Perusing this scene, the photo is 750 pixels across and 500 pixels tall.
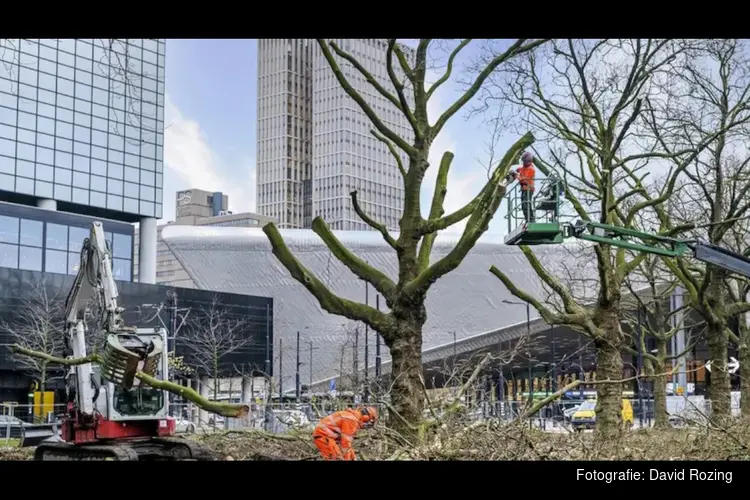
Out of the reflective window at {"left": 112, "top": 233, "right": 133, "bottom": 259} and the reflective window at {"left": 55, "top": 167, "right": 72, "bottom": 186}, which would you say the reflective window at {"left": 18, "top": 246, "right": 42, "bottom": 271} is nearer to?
the reflective window at {"left": 55, "top": 167, "right": 72, "bottom": 186}

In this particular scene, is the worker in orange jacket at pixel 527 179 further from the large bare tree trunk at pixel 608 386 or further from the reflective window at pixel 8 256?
the reflective window at pixel 8 256

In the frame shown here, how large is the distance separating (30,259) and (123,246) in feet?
21.9

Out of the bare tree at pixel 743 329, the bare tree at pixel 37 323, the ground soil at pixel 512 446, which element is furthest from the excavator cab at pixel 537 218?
the bare tree at pixel 37 323

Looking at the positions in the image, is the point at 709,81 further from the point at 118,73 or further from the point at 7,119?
the point at 7,119

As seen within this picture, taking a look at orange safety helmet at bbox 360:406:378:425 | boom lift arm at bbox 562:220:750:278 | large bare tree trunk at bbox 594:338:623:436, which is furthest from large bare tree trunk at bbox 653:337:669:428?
orange safety helmet at bbox 360:406:378:425

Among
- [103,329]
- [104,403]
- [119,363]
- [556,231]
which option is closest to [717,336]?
[556,231]

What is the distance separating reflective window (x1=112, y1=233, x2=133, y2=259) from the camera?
55.2m

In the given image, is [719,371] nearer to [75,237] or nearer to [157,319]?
[157,319]

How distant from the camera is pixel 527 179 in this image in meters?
13.3

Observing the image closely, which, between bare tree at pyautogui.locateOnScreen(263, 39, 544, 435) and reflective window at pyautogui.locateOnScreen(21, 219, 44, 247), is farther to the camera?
reflective window at pyautogui.locateOnScreen(21, 219, 44, 247)

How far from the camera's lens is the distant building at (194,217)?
81125 mm
